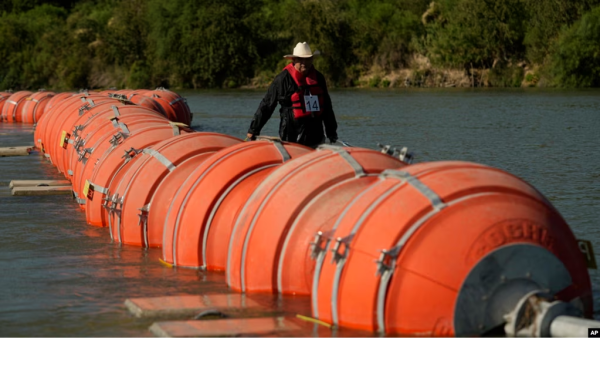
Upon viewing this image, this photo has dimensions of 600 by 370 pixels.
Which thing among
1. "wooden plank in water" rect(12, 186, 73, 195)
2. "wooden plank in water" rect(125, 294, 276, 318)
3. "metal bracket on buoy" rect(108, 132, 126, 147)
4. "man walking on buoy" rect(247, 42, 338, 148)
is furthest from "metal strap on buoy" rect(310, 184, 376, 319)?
"wooden plank in water" rect(12, 186, 73, 195)

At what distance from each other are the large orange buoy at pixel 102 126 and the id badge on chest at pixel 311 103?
256cm

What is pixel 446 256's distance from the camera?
21.9 feet

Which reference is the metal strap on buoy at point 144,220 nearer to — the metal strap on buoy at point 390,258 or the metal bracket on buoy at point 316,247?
the metal bracket on buoy at point 316,247

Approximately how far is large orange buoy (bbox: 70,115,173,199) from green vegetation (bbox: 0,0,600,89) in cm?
5084

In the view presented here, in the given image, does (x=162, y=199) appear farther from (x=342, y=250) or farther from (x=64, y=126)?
(x=64, y=126)

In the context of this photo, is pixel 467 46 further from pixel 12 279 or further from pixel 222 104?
pixel 12 279

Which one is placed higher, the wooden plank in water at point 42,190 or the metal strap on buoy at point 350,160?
the metal strap on buoy at point 350,160

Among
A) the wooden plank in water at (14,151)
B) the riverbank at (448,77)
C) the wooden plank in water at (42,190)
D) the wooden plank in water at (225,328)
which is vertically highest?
the wooden plank in water at (225,328)

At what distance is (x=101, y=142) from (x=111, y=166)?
191 centimetres

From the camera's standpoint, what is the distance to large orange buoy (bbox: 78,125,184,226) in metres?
12.0

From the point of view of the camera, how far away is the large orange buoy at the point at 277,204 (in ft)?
26.9

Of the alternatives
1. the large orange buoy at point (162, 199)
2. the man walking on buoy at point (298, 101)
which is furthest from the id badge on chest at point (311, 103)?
the large orange buoy at point (162, 199)

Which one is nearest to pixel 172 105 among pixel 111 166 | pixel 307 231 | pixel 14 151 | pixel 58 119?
pixel 14 151

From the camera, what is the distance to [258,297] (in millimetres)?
8344
